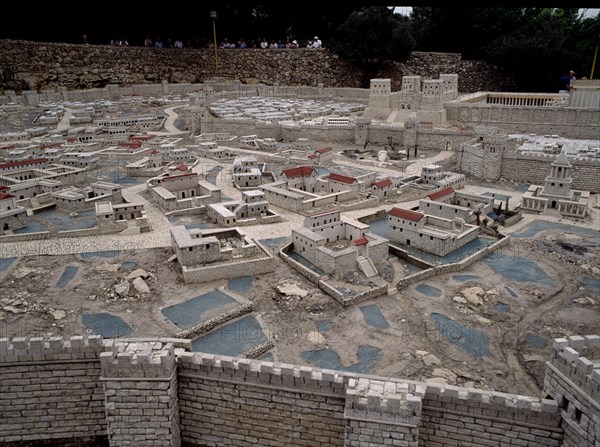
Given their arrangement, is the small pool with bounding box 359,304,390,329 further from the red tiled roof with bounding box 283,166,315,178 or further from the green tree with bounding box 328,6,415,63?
the green tree with bounding box 328,6,415,63

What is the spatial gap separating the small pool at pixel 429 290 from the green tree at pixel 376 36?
6059 cm

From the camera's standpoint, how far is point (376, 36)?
76.2m

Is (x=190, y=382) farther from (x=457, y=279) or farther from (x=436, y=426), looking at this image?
(x=457, y=279)

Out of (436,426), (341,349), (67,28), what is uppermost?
(67,28)

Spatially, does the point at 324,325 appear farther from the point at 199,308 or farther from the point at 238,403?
the point at 238,403

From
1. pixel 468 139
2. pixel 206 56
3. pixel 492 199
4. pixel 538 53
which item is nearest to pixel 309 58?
pixel 206 56

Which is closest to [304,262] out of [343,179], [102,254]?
[102,254]

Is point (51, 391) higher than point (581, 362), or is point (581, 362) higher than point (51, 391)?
point (581, 362)

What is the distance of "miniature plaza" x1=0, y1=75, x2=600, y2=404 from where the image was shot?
1894 cm

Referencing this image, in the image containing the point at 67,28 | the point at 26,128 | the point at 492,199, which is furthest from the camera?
the point at 67,28

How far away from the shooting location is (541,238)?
27953 mm

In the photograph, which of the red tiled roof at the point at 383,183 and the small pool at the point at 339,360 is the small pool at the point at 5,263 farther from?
the red tiled roof at the point at 383,183

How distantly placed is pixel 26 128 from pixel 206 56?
38276mm

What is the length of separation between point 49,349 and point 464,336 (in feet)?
46.4
